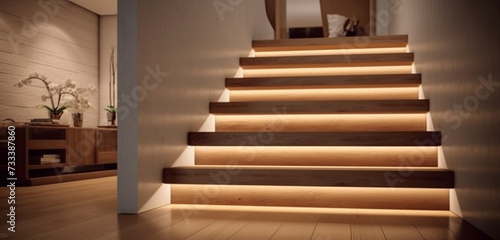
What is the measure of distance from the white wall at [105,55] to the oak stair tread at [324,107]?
13.5 ft

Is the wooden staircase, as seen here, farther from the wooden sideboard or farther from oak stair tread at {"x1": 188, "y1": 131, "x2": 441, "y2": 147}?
the wooden sideboard

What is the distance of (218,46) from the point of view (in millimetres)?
3545

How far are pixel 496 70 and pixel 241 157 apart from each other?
5.11 feet

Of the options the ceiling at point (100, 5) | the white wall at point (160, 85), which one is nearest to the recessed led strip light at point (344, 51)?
the white wall at point (160, 85)

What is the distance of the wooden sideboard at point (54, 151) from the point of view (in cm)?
395

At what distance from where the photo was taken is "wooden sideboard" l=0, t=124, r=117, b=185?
3951 millimetres

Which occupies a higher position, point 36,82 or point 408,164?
point 36,82

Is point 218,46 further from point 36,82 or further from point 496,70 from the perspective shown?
point 36,82

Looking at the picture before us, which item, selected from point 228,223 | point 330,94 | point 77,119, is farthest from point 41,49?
point 228,223

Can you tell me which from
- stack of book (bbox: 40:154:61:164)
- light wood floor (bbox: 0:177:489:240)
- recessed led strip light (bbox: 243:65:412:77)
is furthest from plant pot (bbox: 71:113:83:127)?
light wood floor (bbox: 0:177:489:240)

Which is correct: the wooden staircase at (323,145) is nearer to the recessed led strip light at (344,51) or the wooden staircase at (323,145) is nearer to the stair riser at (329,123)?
the stair riser at (329,123)

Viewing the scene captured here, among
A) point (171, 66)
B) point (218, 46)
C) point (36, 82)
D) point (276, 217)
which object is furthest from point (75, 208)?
point (36, 82)

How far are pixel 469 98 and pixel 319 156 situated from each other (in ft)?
3.27

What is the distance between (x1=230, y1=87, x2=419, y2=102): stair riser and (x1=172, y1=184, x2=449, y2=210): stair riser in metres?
1.15
